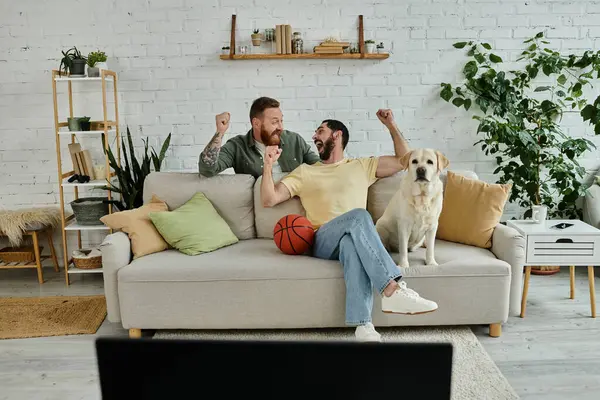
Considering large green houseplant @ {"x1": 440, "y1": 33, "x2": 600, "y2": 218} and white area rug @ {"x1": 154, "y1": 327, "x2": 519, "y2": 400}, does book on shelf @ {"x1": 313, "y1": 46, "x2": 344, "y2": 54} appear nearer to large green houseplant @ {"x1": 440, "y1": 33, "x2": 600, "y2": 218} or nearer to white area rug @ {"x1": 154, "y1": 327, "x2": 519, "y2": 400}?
large green houseplant @ {"x1": 440, "y1": 33, "x2": 600, "y2": 218}

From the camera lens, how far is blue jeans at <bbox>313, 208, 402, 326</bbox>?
2.74m

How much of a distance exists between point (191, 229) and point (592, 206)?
2667 mm

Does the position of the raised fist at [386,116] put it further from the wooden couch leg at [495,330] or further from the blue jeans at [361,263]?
the wooden couch leg at [495,330]

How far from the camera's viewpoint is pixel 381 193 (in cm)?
344

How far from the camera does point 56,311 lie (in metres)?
3.44

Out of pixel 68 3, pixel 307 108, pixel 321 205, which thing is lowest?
pixel 321 205

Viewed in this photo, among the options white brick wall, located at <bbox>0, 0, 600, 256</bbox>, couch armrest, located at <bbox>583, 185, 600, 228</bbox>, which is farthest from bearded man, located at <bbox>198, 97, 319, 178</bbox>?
couch armrest, located at <bbox>583, 185, 600, 228</bbox>

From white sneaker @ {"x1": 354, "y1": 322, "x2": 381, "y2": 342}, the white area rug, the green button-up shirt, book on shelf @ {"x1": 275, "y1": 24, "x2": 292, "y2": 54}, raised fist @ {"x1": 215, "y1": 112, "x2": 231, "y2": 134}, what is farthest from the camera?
book on shelf @ {"x1": 275, "y1": 24, "x2": 292, "y2": 54}

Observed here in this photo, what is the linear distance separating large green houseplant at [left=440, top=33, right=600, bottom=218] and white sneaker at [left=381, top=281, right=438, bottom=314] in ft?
4.97

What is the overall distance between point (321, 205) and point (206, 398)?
2609 millimetres

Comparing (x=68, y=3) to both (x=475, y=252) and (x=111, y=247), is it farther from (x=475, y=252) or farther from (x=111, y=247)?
(x=475, y=252)

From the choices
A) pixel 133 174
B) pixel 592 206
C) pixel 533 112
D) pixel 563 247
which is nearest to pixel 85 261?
pixel 133 174

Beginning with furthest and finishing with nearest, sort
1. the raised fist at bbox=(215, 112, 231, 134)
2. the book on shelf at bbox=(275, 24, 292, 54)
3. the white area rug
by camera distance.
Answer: the book on shelf at bbox=(275, 24, 292, 54), the raised fist at bbox=(215, 112, 231, 134), the white area rug

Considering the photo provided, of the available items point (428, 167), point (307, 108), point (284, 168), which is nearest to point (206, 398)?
point (428, 167)
